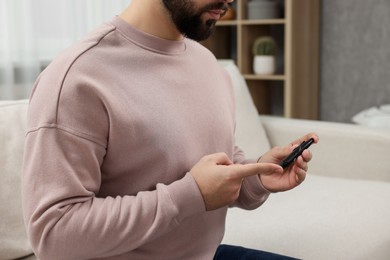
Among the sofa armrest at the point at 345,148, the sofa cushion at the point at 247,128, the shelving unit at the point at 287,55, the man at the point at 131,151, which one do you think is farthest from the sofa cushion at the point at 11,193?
the shelving unit at the point at 287,55

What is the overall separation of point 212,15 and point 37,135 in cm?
35

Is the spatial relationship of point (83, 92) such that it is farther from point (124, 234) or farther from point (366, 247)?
point (366, 247)

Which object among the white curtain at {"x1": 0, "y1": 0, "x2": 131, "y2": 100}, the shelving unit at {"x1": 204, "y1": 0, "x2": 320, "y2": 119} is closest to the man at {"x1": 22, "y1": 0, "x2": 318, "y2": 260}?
the white curtain at {"x1": 0, "y1": 0, "x2": 131, "y2": 100}

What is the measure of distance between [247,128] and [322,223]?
590 millimetres

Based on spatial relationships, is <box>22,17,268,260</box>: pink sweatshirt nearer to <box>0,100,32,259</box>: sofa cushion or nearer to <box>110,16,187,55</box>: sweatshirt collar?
<box>110,16,187,55</box>: sweatshirt collar

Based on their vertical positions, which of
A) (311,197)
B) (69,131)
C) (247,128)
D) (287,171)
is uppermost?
(69,131)

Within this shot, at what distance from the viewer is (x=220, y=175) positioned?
0.81m

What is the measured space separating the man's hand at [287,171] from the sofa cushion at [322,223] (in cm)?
31

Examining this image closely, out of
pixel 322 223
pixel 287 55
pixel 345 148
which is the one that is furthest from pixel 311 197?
pixel 287 55

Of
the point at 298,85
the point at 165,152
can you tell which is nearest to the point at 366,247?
the point at 165,152

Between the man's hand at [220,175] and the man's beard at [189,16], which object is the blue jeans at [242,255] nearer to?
the man's hand at [220,175]

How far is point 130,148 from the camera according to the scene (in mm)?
848

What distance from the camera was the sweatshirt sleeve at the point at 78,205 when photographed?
0.78m

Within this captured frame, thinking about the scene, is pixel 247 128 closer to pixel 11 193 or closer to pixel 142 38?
pixel 11 193
